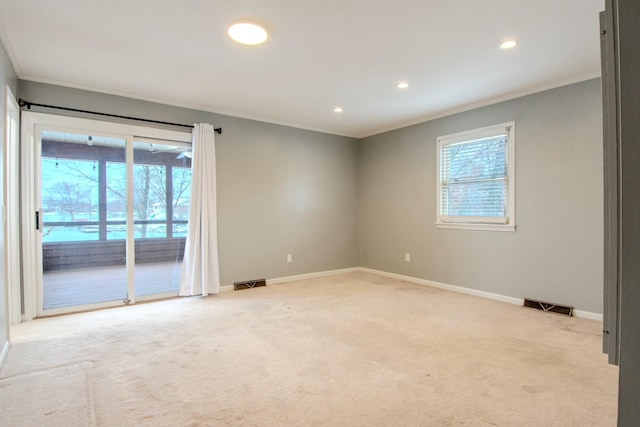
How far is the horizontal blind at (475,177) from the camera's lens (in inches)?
162

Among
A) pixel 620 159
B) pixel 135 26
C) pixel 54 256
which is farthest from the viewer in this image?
pixel 54 256

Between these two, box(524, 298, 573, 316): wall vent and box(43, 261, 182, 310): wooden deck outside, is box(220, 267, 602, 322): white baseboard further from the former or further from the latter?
box(43, 261, 182, 310): wooden deck outside

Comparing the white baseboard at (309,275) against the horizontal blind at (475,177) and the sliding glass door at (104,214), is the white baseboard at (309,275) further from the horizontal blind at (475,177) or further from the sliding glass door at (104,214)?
the horizontal blind at (475,177)

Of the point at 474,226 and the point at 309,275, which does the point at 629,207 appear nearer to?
the point at 474,226

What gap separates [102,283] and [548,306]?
5.18m

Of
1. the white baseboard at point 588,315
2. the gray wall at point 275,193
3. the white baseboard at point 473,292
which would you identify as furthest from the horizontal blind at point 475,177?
the gray wall at point 275,193

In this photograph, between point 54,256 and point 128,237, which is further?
point 128,237

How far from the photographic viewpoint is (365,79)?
3475 millimetres

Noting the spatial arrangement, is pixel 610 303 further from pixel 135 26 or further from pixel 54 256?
pixel 54 256

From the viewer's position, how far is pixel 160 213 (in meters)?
4.27

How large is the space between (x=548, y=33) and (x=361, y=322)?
9.66 ft

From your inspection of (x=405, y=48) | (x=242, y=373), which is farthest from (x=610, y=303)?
(x=405, y=48)

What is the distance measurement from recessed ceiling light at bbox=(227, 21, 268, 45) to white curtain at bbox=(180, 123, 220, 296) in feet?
6.62

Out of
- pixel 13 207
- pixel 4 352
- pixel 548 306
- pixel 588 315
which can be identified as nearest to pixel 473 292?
pixel 548 306
